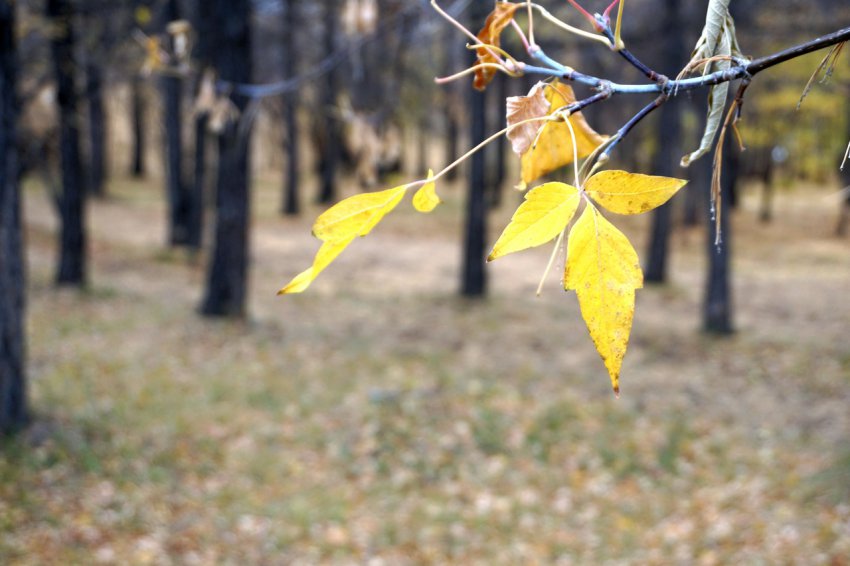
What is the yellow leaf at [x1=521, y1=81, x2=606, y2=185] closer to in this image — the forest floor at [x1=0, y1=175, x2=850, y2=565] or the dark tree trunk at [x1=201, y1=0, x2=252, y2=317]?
the forest floor at [x1=0, y1=175, x2=850, y2=565]

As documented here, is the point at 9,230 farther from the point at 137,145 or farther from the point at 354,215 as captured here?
the point at 137,145

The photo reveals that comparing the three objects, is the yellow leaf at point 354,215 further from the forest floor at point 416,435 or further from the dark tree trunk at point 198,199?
the dark tree trunk at point 198,199

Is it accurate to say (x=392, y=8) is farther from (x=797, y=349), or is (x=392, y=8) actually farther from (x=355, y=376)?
(x=797, y=349)

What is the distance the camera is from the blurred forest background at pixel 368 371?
586 centimetres

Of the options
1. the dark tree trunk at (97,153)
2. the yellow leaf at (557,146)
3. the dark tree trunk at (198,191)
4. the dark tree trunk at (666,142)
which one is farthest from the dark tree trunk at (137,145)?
the yellow leaf at (557,146)

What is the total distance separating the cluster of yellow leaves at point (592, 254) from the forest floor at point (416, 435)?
2.53 meters

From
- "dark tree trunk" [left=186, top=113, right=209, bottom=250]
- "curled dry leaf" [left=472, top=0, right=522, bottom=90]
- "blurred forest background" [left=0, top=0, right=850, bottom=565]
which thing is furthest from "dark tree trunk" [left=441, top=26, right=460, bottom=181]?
"curled dry leaf" [left=472, top=0, right=522, bottom=90]

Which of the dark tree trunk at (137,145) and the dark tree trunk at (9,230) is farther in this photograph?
the dark tree trunk at (137,145)

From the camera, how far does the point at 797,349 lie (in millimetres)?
10898

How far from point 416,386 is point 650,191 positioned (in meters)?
8.53

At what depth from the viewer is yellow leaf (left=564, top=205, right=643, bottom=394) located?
0.84 meters

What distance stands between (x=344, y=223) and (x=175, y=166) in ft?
59.0

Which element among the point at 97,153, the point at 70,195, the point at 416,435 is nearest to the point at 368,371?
the point at 416,435

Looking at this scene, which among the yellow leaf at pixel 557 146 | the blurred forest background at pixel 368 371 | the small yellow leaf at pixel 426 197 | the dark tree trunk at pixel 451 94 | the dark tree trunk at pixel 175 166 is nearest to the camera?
the small yellow leaf at pixel 426 197
